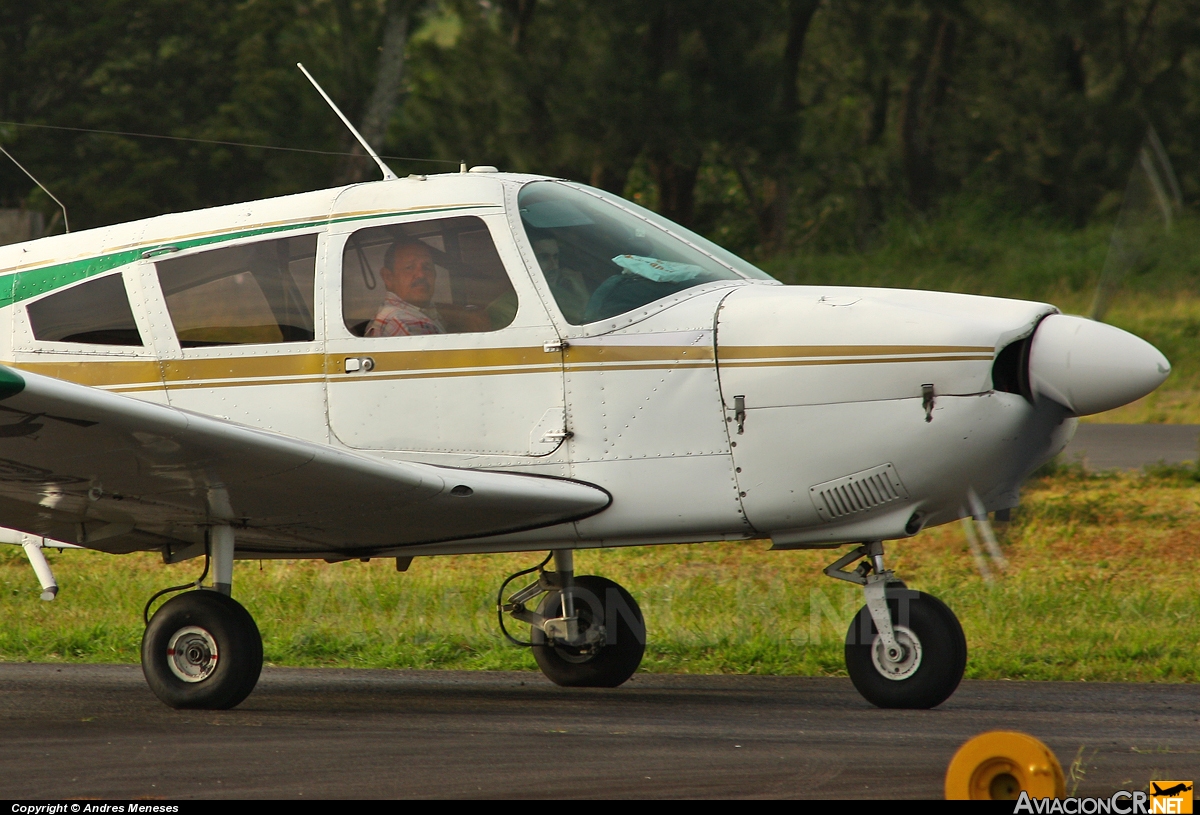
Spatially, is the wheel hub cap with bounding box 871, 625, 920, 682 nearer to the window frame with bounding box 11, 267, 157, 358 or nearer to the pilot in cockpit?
the pilot in cockpit

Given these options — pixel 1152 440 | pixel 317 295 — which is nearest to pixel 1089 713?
pixel 317 295

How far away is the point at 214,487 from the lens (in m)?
6.05

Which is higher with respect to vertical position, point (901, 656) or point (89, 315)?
point (89, 315)

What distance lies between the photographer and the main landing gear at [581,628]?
7.56m

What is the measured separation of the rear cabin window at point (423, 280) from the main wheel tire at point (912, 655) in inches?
85.9

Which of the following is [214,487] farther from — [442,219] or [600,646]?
[600,646]

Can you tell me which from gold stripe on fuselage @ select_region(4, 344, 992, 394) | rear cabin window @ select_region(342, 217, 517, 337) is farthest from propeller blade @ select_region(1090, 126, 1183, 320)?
rear cabin window @ select_region(342, 217, 517, 337)

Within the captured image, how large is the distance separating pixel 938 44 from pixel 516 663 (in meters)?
23.3

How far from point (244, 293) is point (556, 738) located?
263cm

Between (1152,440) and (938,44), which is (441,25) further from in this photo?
(1152,440)

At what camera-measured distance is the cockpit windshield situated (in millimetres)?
6320

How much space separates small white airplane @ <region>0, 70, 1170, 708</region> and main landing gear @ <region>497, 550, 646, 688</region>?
90cm

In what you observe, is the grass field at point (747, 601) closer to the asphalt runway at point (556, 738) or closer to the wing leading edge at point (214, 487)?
the asphalt runway at point (556, 738)

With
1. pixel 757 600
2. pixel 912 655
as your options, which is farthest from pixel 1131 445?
pixel 912 655
